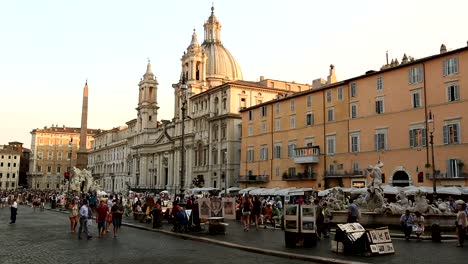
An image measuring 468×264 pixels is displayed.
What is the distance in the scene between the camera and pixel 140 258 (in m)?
Answer: 15.1

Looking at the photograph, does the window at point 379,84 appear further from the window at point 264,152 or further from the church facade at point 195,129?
the window at point 264,152

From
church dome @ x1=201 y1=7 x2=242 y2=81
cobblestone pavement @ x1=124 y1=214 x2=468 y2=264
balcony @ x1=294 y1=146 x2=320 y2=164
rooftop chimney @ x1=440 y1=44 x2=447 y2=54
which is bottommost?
cobblestone pavement @ x1=124 y1=214 x2=468 y2=264

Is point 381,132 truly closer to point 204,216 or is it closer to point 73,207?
point 204,216

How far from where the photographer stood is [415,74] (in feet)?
140

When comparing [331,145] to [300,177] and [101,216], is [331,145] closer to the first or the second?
[300,177]

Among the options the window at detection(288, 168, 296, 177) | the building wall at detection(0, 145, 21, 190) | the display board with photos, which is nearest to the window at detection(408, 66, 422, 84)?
the window at detection(288, 168, 296, 177)

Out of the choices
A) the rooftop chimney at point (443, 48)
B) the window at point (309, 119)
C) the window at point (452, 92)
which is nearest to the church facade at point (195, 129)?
the window at point (309, 119)

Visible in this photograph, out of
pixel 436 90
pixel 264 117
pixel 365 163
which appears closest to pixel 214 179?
pixel 264 117

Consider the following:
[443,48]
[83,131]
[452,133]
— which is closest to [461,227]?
[452,133]

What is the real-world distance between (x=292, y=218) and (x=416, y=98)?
28.7 meters

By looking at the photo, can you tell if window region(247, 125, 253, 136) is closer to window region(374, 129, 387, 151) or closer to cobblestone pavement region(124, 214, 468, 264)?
window region(374, 129, 387, 151)

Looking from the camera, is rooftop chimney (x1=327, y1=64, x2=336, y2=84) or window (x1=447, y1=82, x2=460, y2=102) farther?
rooftop chimney (x1=327, y1=64, x2=336, y2=84)

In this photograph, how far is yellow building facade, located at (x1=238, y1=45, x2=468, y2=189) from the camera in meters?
39.4

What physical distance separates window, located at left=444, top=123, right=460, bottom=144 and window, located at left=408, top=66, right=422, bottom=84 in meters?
4.93
